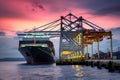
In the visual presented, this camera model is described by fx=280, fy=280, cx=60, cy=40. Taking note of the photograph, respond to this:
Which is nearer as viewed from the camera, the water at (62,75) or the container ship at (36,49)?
the water at (62,75)

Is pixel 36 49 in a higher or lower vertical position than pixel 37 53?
higher

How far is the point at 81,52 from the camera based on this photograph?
314 ft

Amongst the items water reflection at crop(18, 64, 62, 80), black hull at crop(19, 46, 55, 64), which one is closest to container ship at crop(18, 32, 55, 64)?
black hull at crop(19, 46, 55, 64)

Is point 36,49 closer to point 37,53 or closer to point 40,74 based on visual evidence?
point 37,53

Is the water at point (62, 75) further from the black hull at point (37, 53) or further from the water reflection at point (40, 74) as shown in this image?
the black hull at point (37, 53)

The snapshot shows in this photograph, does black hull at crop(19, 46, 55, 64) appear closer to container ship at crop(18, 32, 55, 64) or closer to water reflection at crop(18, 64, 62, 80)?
container ship at crop(18, 32, 55, 64)

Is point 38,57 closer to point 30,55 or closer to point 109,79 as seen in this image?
point 30,55

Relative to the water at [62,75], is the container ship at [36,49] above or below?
above

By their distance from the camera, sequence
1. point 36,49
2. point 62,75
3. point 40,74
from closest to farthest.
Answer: point 62,75 < point 40,74 < point 36,49

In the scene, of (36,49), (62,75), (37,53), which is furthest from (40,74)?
(37,53)

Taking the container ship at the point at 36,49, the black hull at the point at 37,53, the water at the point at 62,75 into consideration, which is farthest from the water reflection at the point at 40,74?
the container ship at the point at 36,49

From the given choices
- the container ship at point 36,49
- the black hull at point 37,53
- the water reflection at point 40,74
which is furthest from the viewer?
the container ship at point 36,49

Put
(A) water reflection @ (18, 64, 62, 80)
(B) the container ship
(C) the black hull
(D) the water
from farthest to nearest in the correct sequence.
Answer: (B) the container ship
(C) the black hull
(A) water reflection @ (18, 64, 62, 80)
(D) the water

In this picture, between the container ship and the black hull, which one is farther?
the container ship
